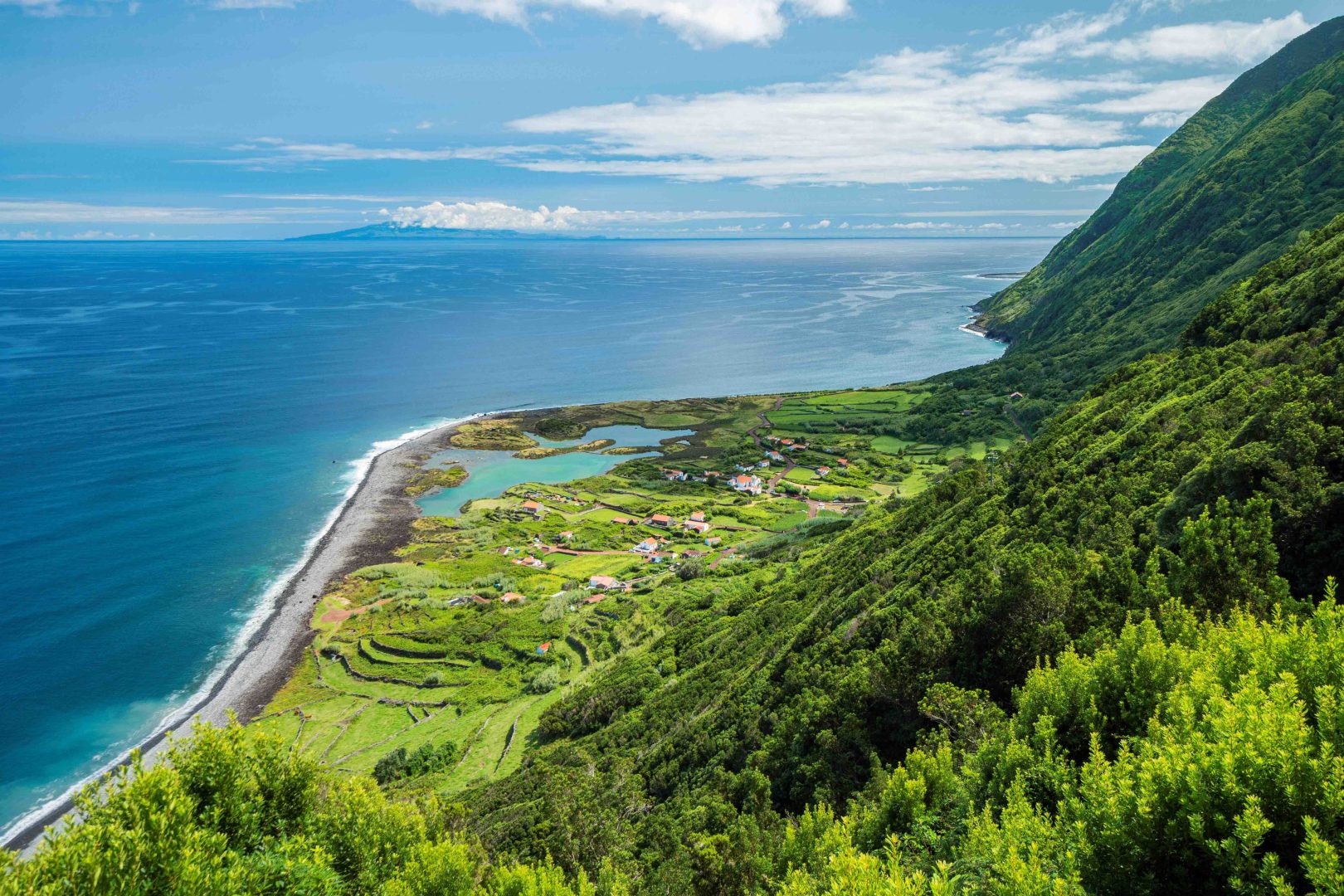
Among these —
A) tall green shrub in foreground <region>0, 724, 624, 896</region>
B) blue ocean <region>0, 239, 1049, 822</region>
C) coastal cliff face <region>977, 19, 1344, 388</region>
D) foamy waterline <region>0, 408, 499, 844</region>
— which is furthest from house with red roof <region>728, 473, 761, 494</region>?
tall green shrub in foreground <region>0, 724, 624, 896</region>

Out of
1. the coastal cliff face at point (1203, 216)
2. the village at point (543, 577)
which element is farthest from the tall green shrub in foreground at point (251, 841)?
the coastal cliff face at point (1203, 216)

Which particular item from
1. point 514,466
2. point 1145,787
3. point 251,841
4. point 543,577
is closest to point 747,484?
point 514,466

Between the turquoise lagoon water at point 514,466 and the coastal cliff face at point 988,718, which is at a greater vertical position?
the coastal cliff face at point 988,718

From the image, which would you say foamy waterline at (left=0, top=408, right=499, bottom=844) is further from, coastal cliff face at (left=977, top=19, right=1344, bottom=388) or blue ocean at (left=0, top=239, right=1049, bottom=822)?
coastal cliff face at (left=977, top=19, right=1344, bottom=388)

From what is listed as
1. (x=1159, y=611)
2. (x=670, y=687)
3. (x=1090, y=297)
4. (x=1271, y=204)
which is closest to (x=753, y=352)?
(x=1090, y=297)

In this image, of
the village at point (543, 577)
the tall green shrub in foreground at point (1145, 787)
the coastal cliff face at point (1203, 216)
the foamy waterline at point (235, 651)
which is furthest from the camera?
the coastal cliff face at point (1203, 216)

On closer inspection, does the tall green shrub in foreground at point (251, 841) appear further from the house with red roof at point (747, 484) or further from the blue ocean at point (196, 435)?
the house with red roof at point (747, 484)
